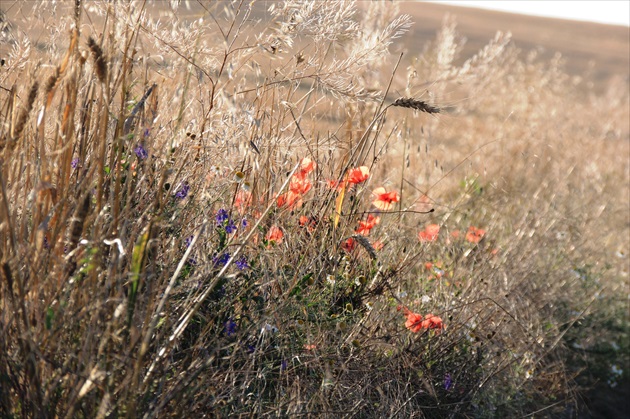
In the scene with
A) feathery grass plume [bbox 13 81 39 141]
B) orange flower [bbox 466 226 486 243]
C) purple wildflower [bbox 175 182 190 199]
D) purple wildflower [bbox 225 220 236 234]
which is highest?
feathery grass plume [bbox 13 81 39 141]

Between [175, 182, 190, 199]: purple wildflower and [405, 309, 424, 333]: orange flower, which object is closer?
[175, 182, 190, 199]: purple wildflower

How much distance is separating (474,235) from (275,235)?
122 cm

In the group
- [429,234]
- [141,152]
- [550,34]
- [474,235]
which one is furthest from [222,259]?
[550,34]

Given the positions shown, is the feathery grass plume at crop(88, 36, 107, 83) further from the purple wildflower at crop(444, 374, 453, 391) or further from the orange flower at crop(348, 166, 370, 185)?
the purple wildflower at crop(444, 374, 453, 391)

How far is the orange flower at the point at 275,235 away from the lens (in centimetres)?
253

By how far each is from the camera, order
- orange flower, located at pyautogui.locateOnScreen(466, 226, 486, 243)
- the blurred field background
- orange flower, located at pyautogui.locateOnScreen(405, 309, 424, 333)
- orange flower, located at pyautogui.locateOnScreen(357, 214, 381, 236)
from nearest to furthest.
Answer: the blurred field background, orange flower, located at pyautogui.locateOnScreen(405, 309, 424, 333), orange flower, located at pyautogui.locateOnScreen(357, 214, 381, 236), orange flower, located at pyautogui.locateOnScreen(466, 226, 486, 243)

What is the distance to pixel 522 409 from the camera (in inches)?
121

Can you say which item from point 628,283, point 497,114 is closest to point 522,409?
point 628,283

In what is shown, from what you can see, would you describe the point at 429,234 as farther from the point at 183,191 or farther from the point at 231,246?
the point at 183,191

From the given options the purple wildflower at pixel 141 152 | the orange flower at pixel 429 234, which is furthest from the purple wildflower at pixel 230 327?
the orange flower at pixel 429 234

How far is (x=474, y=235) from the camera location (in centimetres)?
348

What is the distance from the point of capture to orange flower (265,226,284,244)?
2527 millimetres

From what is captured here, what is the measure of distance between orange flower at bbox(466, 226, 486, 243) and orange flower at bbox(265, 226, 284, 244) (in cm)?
109

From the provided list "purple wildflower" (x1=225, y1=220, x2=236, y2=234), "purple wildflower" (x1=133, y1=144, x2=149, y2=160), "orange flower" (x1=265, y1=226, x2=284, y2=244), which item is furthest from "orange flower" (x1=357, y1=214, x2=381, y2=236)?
"purple wildflower" (x1=133, y1=144, x2=149, y2=160)
